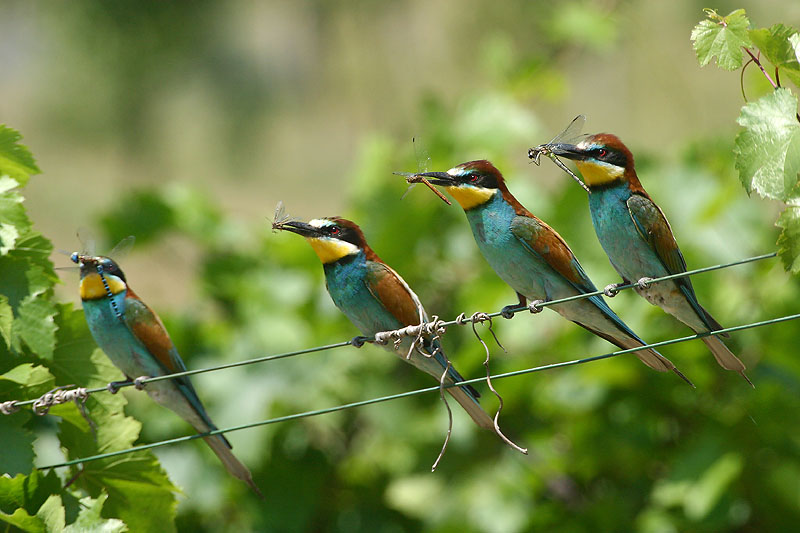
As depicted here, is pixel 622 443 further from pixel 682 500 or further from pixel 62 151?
pixel 62 151

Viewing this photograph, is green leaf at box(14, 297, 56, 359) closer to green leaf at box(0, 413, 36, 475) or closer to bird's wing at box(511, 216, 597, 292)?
green leaf at box(0, 413, 36, 475)

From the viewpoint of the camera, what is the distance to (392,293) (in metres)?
2.11

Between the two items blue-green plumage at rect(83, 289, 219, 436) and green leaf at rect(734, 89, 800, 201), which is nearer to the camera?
green leaf at rect(734, 89, 800, 201)

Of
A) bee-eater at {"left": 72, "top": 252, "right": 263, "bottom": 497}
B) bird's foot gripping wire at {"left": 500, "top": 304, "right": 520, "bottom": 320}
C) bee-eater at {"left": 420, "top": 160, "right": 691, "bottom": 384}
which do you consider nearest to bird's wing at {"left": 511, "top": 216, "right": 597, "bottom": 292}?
bee-eater at {"left": 420, "top": 160, "right": 691, "bottom": 384}

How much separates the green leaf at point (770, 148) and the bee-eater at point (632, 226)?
9.2 inches

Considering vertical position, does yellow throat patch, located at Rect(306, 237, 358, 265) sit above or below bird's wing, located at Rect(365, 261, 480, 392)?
above

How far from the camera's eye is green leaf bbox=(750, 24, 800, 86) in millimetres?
1758

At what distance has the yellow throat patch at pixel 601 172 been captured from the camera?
195 cm

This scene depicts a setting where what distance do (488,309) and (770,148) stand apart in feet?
8.15

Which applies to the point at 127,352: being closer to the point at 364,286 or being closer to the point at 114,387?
the point at 114,387

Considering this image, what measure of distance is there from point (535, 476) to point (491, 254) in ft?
8.12

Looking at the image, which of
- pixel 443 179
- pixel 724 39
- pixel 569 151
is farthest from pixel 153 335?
pixel 724 39

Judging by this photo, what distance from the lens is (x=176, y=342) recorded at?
15.6ft

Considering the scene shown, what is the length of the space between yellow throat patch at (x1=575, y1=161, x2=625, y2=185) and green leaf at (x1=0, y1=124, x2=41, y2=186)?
124 cm
